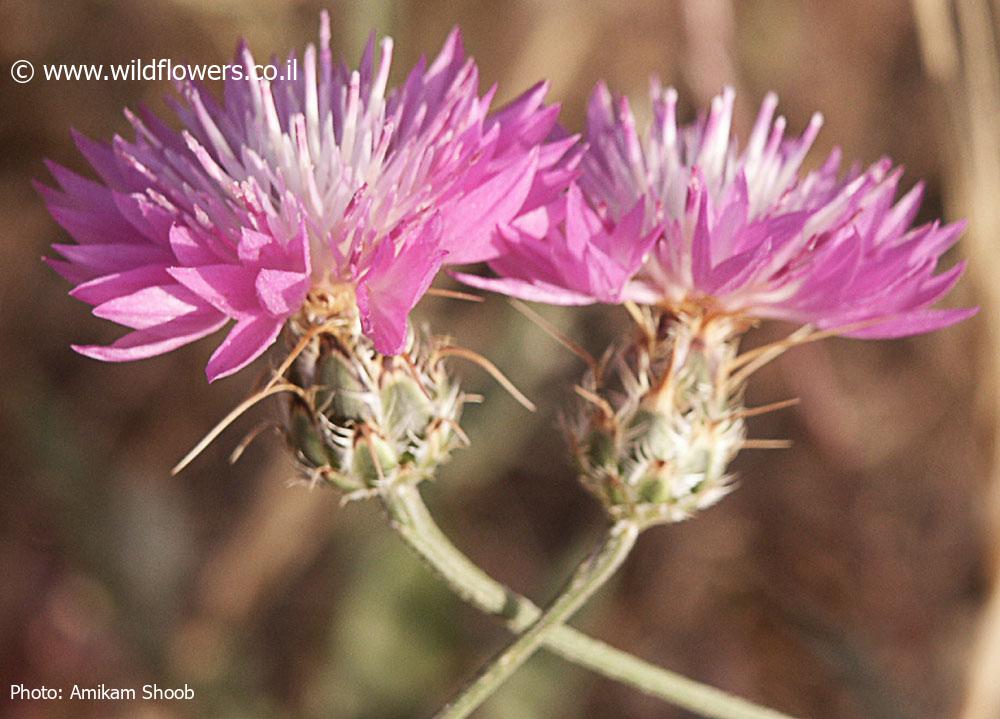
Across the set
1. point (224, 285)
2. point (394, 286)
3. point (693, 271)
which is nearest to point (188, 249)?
point (224, 285)

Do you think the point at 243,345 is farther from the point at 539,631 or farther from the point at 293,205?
the point at 539,631

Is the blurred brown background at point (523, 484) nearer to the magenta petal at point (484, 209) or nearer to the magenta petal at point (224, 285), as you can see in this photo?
the magenta petal at point (484, 209)

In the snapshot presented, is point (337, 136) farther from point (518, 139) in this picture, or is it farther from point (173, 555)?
point (173, 555)

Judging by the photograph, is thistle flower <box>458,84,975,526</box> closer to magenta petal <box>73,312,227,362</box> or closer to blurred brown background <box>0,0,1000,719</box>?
magenta petal <box>73,312,227,362</box>

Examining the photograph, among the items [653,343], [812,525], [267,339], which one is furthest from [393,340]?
[812,525]

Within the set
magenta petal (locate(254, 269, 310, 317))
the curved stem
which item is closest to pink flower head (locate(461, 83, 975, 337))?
magenta petal (locate(254, 269, 310, 317))

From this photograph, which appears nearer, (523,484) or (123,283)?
(123,283)

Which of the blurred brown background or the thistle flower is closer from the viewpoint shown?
Result: the thistle flower

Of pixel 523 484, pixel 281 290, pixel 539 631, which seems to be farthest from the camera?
pixel 523 484
